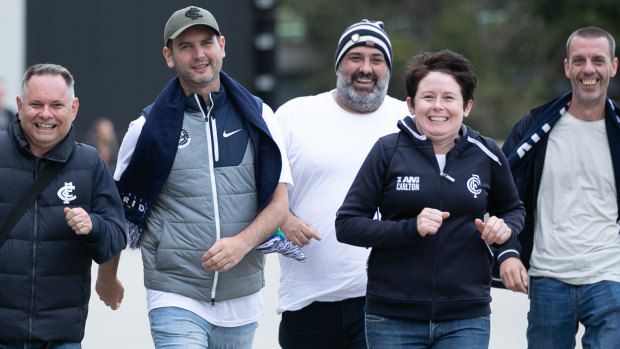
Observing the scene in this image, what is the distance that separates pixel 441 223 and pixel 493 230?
24cm

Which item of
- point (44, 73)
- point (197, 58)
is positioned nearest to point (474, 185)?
point (197, 58)

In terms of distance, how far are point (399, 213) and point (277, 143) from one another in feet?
2.80

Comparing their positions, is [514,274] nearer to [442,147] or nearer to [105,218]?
[442,147]

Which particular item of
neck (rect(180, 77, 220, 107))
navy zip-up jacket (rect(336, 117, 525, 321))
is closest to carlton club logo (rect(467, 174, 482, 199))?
navy zip-up jacket (rect(336, 117, 525, 321))

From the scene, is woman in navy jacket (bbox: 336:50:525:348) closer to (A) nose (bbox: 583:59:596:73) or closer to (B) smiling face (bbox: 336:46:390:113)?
(B) smiling face (bbox: 336:46:390:113)

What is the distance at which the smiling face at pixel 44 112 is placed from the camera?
4652mm

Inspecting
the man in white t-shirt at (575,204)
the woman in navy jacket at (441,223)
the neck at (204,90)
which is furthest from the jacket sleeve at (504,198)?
the neck at (204,90)

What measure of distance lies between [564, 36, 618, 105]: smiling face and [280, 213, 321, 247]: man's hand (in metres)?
1.71

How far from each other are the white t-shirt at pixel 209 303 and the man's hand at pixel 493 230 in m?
1.20

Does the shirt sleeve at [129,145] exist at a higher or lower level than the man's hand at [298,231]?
higher

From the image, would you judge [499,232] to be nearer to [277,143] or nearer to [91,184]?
[277,143]

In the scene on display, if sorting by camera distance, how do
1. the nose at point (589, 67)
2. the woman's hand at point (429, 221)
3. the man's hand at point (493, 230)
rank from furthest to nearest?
the nose at point (589, 67) → the man's hand at point (493, 230) → the woman's hand at point (429, 221)

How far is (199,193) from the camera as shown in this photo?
16.4ft

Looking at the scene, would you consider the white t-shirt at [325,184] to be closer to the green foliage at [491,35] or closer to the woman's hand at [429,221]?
the woman's hand at [429,221]
